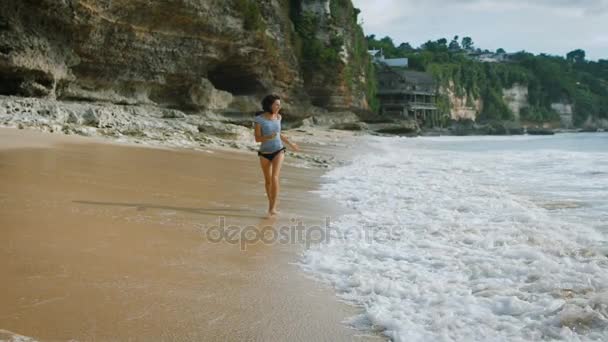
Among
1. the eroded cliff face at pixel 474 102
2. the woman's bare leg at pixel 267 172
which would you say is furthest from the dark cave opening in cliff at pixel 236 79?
the eroded cliff face at pixel 474 102

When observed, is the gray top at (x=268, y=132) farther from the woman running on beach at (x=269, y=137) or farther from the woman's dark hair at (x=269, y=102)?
the woman's dark hair at (x=269, y=102)

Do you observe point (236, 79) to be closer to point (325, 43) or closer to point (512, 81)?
point (325, 43)

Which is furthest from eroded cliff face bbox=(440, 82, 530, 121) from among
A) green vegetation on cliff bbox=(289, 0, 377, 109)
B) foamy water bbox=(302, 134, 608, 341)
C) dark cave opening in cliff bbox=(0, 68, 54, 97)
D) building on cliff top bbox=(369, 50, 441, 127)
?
foamy water bbox=(302, 134, 608, 341)

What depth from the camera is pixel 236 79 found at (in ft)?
81.7

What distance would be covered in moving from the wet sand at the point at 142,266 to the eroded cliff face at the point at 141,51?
926 centimetres

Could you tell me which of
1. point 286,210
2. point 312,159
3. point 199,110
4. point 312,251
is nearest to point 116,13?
point 199,110

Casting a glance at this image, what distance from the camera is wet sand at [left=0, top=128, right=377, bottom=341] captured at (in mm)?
2129

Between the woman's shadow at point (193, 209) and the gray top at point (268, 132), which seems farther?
the gray top at point (268, 132)

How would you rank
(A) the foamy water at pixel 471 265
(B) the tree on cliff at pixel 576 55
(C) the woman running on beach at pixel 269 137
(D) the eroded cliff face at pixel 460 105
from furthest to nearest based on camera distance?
(B) the tree on cliff at pixel 576 55
(D) the eroded cliff face at pixel 460 105
(C) the woman running on beach at pixel 269 137
(A) the foamy water at pixel 471 265

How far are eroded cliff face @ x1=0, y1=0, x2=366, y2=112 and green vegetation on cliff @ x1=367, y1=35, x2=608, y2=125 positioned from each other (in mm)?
54251

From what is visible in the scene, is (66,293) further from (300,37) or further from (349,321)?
(300,37)

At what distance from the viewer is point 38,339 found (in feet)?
6.15

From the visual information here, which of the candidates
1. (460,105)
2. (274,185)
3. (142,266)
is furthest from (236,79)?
(460,105)

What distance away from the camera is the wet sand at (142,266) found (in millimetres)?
2129
